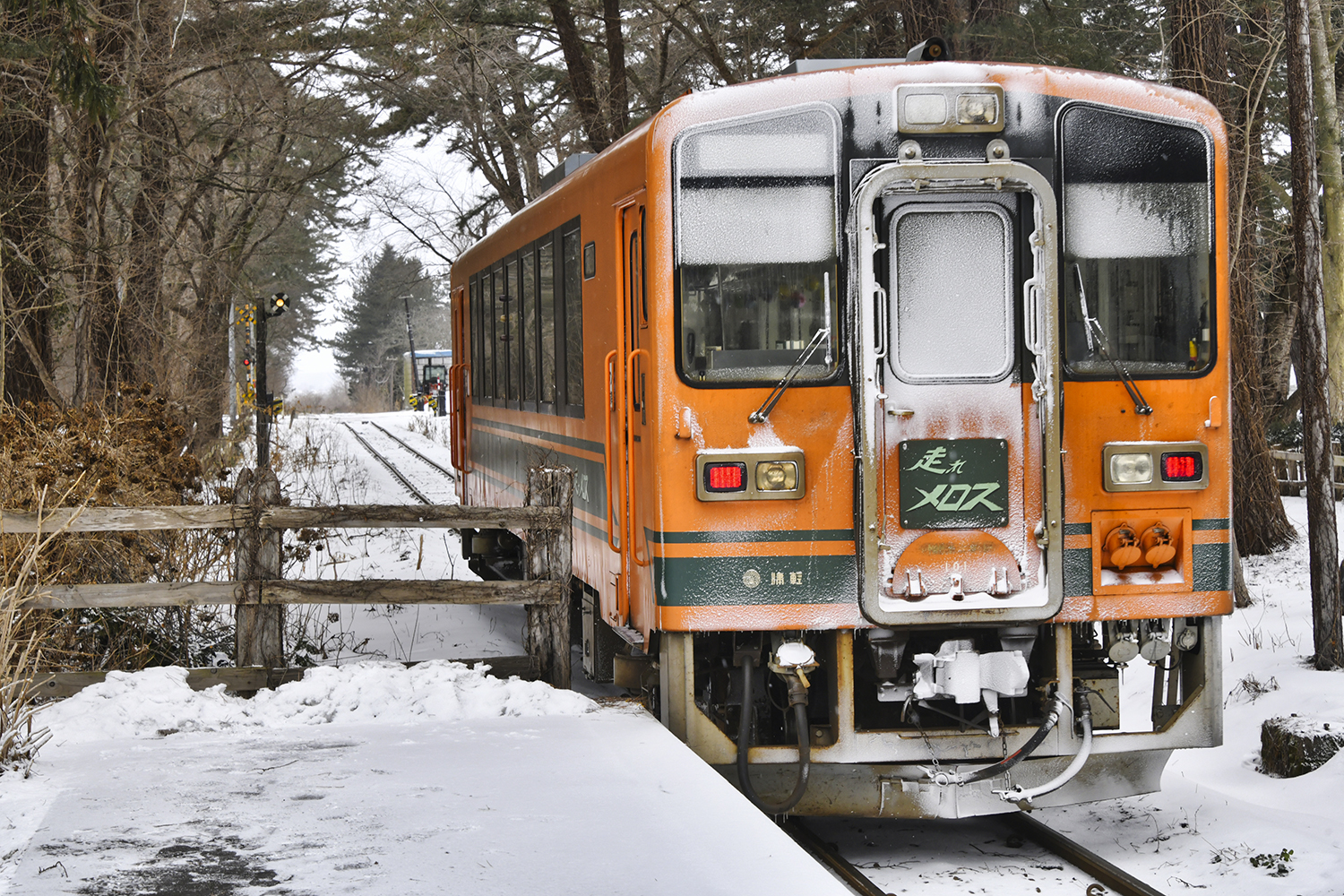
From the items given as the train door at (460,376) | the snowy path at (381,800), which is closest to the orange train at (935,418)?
the snowy path at (381,800)

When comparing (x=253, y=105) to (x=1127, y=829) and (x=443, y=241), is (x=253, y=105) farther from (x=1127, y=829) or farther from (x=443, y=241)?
(x=1127, y=829)

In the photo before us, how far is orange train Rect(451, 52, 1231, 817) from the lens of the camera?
18.9ft

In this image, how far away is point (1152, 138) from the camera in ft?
19.8

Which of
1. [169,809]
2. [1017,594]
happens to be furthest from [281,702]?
[1017,594]

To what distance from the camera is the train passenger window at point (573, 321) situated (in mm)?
7703

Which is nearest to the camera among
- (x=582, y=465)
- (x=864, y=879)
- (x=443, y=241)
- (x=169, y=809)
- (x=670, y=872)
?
(x=670, y=872)

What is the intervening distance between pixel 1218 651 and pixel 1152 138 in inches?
85.9

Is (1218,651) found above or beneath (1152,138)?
beneath

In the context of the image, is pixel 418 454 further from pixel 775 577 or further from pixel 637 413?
pixel 775 577

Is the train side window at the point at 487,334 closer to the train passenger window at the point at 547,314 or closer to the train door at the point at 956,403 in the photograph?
the train passenger window at the point at 547,314

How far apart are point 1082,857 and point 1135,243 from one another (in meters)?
2.53

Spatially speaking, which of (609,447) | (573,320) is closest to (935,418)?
(609,447)

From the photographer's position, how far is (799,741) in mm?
5855

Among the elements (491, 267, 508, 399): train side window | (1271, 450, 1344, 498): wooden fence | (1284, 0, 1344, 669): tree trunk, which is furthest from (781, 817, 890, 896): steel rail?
(1271, 450, 1344, 498): wooden fence
